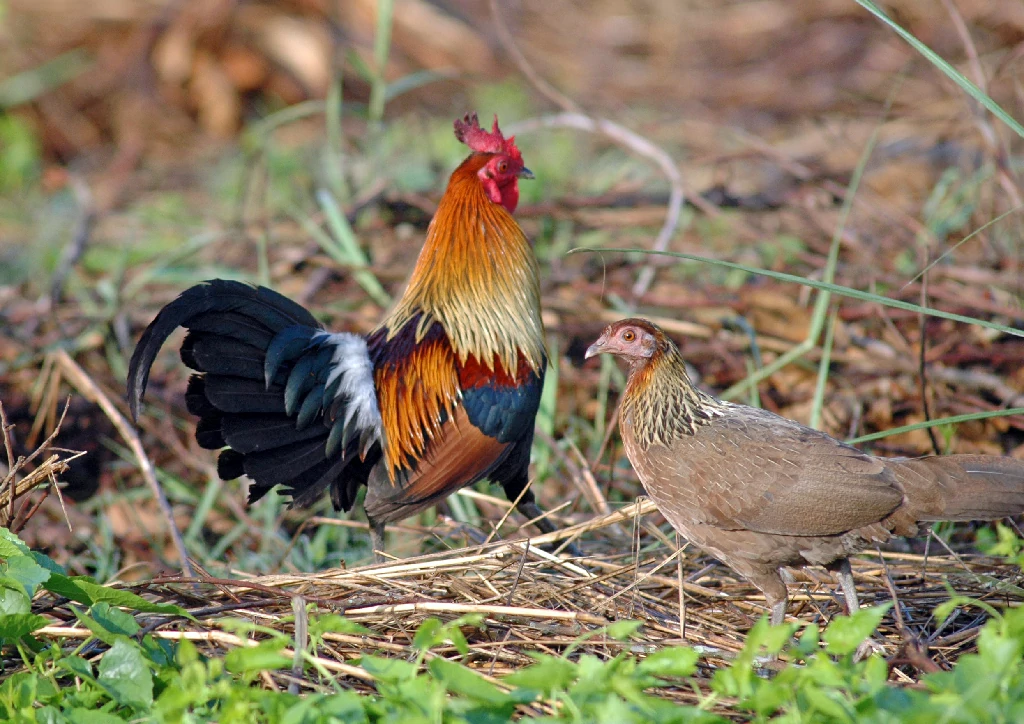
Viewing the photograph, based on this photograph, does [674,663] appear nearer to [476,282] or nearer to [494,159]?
[476,282]

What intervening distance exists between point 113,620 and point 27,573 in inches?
10.5

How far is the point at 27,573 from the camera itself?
2.75 meters

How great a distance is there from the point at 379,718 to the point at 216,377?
1.57 meters

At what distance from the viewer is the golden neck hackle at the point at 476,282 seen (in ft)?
13.2

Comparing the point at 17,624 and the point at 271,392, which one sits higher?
the point at 271,392

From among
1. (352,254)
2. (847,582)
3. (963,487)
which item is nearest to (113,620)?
(847,582)

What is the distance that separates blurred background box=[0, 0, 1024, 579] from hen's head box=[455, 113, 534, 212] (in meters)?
0.86

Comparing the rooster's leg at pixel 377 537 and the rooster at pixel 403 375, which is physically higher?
the rooster at pixel 403 375

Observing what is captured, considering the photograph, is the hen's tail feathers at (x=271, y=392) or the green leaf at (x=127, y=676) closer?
the green leaf at (x=127, y=676)

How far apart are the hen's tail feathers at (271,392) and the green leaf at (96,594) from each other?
0.78 meters

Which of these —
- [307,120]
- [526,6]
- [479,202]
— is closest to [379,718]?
[479,202]

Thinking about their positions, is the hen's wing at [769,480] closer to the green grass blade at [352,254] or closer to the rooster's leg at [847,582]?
the rooster's leg at [847,582]

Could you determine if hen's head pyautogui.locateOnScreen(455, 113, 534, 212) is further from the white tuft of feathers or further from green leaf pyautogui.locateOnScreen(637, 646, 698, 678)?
green leaf pyautogui.locateOnScreen(637, 646, 698, 678)

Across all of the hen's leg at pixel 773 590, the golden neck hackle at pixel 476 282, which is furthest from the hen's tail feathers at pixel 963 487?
the golden neck hackle at pixel 476 282
